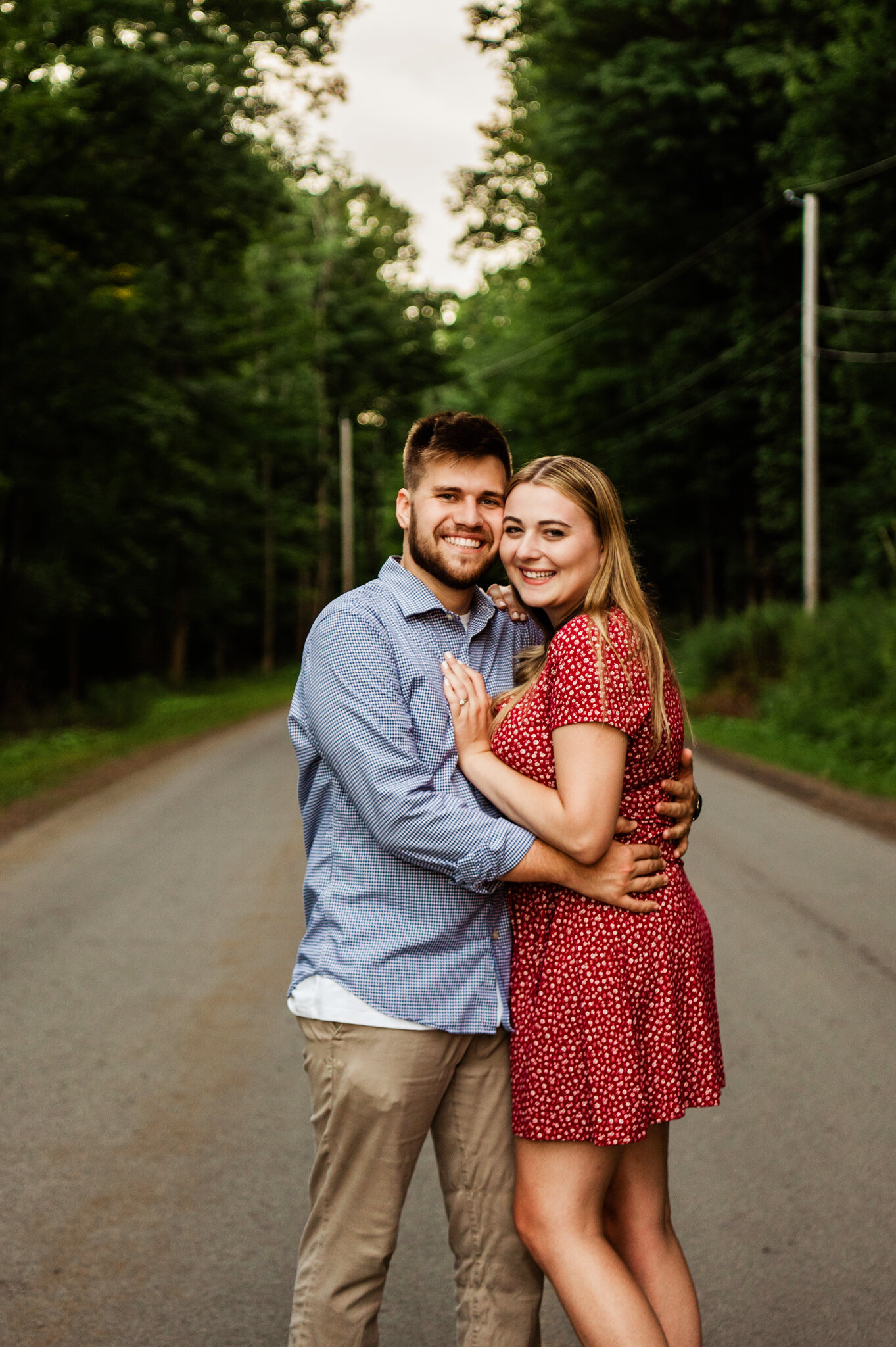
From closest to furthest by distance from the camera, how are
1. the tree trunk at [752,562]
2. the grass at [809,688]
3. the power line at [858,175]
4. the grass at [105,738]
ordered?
1. the grass at [809,688]
2. the grass at [105,738]
3. the power line at [858,175]
4. the tree trunk at [752,562]

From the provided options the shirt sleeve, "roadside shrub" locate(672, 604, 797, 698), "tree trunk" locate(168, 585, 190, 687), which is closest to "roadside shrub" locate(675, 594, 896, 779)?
"roadside shrub" locate(672, 604, 797, 698)

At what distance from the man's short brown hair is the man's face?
0.01 m

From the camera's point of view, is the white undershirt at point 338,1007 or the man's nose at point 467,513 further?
the man's nose at point 467,513

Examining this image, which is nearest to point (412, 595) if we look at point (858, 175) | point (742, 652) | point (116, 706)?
point (742, 652)

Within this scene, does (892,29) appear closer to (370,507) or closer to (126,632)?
(126,632)

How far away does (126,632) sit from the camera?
35875 millimetres

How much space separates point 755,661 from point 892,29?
10.2 m

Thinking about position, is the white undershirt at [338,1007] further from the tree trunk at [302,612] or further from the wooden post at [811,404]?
the tree trunk at [302,612]

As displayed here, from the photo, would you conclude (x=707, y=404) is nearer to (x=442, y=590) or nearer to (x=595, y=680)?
(x=442, y=590)

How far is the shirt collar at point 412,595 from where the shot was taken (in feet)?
8.55

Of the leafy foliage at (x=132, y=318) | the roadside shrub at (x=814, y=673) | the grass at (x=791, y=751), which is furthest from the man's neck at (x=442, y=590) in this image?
the leafy foliage at (x=132, y=318)

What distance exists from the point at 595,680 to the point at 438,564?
18.2 inches

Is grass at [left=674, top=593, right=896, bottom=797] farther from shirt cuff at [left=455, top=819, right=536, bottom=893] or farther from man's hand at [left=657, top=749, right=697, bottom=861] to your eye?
shirt cuff at [left=455, top=819, right=536, bottom=893]

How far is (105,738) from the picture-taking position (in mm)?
19531
